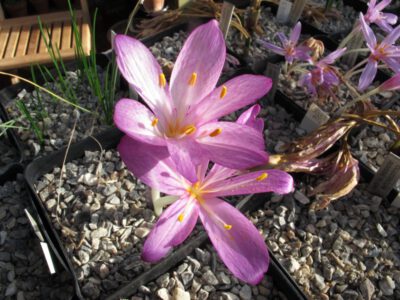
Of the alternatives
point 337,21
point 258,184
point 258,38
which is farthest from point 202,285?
point 337,21

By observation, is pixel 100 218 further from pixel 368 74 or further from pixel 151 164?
pixel 368 74

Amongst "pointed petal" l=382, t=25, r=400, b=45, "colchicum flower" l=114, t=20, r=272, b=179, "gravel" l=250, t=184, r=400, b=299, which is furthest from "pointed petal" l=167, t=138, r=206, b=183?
"pointed petal" l=382, t=25, r=400, b=45

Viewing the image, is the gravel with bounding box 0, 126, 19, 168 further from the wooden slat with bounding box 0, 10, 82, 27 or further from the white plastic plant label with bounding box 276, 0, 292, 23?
the white plastic plant label with bounding box 276, 0, 292, 23

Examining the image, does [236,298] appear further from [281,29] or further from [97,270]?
[281,29]

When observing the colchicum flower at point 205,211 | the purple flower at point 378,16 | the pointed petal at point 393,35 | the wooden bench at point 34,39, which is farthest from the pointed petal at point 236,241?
the wooden bench at point 34,39

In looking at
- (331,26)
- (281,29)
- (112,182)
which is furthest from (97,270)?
(331,26)
